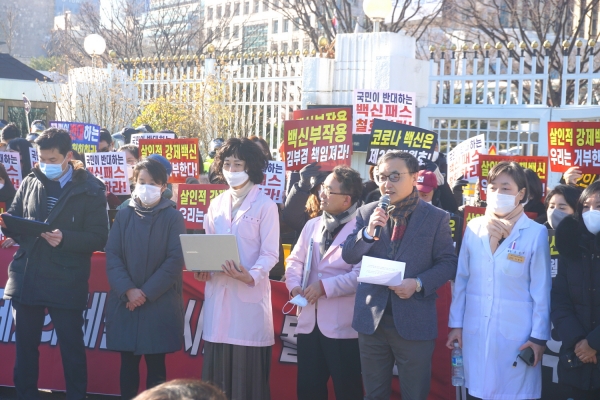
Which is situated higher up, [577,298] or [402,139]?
[402,139]

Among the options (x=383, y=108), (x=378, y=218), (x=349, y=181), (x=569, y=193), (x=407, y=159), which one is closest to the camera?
(x=378, y=218)

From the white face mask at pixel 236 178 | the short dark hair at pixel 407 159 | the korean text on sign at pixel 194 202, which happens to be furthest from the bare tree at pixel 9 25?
the short dark hair at pixel 407 159

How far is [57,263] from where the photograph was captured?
18.8ft

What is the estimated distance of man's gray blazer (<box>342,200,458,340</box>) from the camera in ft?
15.1

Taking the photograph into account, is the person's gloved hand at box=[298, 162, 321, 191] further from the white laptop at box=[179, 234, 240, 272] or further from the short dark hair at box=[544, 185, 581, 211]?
the short dark hair at box=[544, 185, 581, 211]

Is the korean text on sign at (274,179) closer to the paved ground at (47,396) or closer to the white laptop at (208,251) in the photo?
the paved ground at (47,396)

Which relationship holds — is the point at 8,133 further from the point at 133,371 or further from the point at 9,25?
the point at 9,25

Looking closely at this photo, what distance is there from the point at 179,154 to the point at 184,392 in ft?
24.8

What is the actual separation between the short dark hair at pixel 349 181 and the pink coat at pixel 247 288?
0.50 meters

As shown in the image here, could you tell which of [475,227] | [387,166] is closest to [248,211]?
[387,166]

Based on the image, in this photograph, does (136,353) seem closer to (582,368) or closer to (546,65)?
(582,368)

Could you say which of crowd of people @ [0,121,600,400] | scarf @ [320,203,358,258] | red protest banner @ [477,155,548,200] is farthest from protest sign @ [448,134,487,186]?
scarf @ [320,203,358,258]

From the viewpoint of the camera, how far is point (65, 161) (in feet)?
19.2

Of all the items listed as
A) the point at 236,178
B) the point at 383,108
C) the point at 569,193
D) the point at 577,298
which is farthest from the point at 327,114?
the point at 577,298
